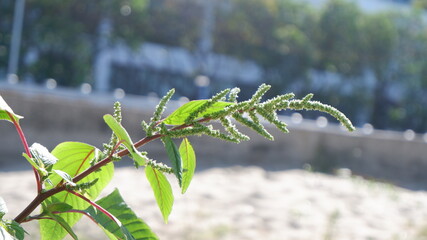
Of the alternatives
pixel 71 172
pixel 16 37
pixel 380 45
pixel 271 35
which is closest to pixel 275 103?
pixel 71 172

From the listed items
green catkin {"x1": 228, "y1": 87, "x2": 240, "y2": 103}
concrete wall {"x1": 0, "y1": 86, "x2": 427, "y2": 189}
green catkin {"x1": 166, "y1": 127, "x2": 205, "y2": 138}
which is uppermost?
concrete wall {"x1": 0, "y1": 86, "x2": 427, "y2": 189}

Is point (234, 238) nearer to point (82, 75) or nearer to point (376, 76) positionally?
point (82, 75)

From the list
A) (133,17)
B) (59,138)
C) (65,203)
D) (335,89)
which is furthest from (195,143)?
(335,89)

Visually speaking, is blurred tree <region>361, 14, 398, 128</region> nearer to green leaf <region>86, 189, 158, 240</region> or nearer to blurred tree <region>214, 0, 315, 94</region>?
blurred tree <region>214, 0, 315, 94</region>

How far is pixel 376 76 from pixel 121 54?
9.63 metres

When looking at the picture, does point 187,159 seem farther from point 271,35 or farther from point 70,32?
point 271,35

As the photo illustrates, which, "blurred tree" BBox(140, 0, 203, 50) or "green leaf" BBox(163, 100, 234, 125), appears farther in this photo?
"blurred tree" BBox(140, 0, 203, 50)

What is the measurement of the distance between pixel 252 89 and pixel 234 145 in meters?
18.4

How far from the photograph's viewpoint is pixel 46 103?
4.93 m

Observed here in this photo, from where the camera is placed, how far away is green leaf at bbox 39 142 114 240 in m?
0.57

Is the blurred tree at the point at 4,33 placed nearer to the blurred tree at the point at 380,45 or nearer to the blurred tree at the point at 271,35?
the blurred tree at the point at 271,35

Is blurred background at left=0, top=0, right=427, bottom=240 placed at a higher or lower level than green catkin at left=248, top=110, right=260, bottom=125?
higher

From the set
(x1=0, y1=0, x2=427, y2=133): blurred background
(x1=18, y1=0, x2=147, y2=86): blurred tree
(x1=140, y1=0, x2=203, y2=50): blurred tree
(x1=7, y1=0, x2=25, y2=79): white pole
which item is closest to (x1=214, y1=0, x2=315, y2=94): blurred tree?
(x1=0, y1=0, x2=427, y2=133): blurred background

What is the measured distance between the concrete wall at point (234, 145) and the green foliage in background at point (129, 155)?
156 inches
